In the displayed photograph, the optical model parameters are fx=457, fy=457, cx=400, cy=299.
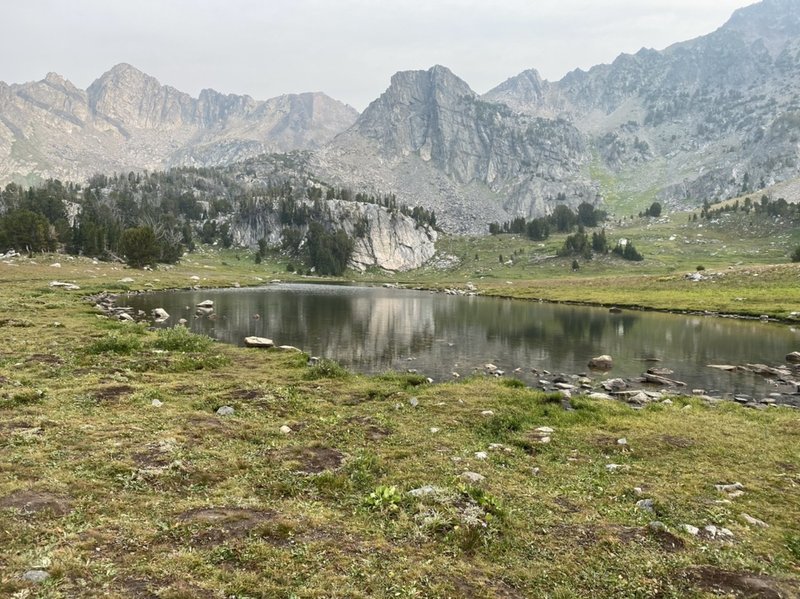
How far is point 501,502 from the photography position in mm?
11305

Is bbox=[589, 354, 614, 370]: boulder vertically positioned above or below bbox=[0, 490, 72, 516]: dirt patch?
below

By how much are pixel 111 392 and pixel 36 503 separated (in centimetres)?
1086

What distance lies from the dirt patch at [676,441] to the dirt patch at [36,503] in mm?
18617

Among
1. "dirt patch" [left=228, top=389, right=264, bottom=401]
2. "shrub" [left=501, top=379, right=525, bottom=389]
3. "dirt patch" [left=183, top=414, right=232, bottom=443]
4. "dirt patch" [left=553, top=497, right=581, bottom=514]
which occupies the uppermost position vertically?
"dirt patch" [left=183, top=414, right=232, bottom=443]

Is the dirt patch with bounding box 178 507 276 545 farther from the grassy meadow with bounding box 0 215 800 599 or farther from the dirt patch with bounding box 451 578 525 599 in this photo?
the dirt patch with bounding box 451 578 525 599

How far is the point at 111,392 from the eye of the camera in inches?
766

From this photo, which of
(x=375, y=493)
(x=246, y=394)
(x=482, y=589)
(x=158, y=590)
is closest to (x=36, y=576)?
(x=158, y=590)

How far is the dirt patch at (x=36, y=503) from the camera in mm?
9328

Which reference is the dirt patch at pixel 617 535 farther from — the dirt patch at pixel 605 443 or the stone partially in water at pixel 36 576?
the stone partially in water at pixel 36 576

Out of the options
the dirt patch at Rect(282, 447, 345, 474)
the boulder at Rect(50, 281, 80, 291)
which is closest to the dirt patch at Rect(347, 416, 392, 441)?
the dirt patch at Rect(282, 447, 345, 474)

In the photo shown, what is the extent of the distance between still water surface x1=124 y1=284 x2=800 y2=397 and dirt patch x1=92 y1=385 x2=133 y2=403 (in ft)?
55.4

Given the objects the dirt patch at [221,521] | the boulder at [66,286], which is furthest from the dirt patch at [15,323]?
the dirt patch at [221,521]

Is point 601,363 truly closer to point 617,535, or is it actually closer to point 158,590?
point 617,535

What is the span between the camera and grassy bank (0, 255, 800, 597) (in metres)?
8.16
